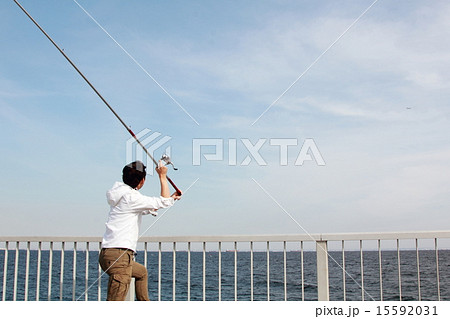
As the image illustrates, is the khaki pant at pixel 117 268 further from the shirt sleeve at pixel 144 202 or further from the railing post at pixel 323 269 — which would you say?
the railing post at pixel 323 269

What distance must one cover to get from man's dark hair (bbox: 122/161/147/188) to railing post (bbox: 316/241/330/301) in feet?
5.04

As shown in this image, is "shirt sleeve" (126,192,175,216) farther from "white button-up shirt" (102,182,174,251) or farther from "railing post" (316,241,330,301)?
→ "railing post" (316,241,330,301)

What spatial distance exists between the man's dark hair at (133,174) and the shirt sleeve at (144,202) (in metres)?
0.12

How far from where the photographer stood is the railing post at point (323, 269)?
12.8 ft

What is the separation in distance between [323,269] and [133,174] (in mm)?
1730

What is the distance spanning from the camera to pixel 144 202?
10.6ft

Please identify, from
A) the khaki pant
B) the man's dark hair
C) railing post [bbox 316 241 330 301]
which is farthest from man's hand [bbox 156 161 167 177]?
railing post [bbox 316 241 330 301]

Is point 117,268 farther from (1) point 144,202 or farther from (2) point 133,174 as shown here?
(2) point 133,174

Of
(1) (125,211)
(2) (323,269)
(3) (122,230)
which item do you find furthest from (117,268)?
(2) (323,269)

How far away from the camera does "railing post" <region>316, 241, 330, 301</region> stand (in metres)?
3.91

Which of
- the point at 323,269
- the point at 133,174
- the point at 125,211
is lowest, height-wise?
the point at 323,269
